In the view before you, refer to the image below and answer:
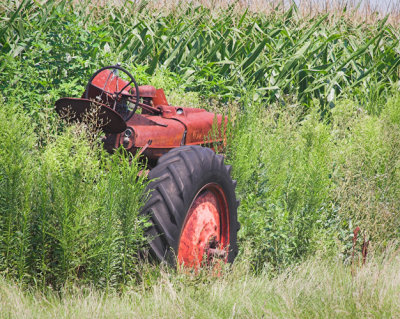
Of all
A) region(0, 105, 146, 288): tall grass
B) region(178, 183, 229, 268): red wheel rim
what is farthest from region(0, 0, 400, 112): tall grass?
region(0, 105, 146, 288): tall grass

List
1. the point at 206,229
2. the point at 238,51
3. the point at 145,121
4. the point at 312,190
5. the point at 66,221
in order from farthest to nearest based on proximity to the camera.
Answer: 1. the point at 238,51
2. the point at 312,190
3. the point at 145,121
4. the point at 206,229
5. the point at 66,221

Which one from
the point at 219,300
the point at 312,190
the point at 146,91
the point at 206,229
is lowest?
the point at 219,300

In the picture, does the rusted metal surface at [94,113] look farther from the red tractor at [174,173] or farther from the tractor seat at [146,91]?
the tractor seat at [146,91]

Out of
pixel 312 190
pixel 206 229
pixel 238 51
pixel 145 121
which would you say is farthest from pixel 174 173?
pixel 238 51

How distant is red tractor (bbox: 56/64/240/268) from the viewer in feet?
9.85

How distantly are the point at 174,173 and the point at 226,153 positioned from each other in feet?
4.68

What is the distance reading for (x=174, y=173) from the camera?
10.0 feet

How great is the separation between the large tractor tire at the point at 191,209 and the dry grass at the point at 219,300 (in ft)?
0.65

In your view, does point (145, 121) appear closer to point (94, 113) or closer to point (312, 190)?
point (94, 113)

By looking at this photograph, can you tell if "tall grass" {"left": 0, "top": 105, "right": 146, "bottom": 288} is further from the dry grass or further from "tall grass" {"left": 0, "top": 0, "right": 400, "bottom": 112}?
"tall grass" {"left": 0, "top": 0, "right": 400, "bottom": 112}

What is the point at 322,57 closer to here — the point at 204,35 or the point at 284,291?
the point at 204,35

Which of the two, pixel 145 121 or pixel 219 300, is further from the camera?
pixel 145 121

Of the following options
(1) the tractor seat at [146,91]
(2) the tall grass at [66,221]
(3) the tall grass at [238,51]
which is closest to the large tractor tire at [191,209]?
(2) the tall grass at [66,221]

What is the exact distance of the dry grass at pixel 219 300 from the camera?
8.68 feet
